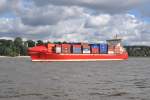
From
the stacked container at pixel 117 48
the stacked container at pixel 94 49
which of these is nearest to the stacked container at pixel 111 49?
the stacked container at pixel 117 48

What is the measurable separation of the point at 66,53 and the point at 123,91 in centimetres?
10085

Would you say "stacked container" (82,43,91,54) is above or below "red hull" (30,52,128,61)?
above

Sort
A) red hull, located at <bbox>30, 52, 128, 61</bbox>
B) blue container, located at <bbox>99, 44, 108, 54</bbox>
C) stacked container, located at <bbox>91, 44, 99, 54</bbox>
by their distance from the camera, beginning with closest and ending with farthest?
red hull, located at <bbox>30, 52, 128, 61</bbox>, stacked container, located at <bbox>91, 44, 99, 54</bbox>, blue container, located at <bbox>99, 44, 108, 54</bbox>

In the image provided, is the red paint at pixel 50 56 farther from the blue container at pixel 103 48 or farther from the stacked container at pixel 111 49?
the stacked container at pixel 111 49

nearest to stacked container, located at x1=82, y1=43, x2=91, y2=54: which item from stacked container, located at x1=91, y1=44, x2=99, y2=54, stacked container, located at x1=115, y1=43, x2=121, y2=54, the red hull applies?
the red hull

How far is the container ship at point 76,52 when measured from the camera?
132750 millimetres

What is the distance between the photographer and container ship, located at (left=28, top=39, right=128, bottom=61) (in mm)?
132750

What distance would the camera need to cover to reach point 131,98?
3309 cm

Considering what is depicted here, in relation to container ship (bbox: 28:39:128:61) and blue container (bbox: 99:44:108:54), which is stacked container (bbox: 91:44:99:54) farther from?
blue container (bbox: 99:44:108:54)

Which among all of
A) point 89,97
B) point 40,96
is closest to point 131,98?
point 89,97

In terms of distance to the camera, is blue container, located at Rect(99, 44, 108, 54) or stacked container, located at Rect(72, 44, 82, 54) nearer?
stacked container, located at Rect(72, 44, 82, 54)

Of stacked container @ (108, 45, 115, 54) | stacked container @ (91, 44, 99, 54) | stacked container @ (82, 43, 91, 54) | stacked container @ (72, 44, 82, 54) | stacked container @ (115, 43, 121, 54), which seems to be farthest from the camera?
stacked container @ (115, 43, 121, 54)

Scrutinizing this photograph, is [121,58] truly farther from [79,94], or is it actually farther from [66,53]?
[79,94]

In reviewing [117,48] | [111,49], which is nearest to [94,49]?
[111,49]
